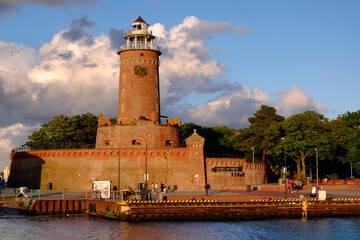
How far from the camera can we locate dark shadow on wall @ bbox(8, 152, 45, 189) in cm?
7688

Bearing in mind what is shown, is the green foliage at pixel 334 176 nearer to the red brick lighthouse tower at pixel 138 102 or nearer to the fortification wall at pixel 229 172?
the fortification wall at pixel 229 172

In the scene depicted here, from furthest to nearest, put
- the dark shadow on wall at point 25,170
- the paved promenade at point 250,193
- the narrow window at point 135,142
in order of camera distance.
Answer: the narrow window at point 135,142 → the dark shadow on wall at point 25,170 → the paved promenade at point 250,193

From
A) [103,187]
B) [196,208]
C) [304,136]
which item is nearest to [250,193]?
[196,208]

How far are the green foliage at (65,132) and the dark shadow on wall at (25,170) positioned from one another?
12.8m

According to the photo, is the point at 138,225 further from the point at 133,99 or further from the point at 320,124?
the point at 320,124

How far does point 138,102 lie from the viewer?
79500 mm

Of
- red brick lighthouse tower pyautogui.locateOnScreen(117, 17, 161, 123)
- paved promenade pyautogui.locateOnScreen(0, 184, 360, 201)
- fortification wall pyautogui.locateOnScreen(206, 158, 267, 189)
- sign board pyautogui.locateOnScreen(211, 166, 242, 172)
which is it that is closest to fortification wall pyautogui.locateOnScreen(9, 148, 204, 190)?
fortification wall pyautogui.locateOnScreen(206, 158, 267, 189)

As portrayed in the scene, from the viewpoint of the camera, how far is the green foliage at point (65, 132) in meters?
101

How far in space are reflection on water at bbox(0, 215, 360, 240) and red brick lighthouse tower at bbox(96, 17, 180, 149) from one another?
89.1 feet

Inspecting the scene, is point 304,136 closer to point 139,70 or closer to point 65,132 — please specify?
point 139,70

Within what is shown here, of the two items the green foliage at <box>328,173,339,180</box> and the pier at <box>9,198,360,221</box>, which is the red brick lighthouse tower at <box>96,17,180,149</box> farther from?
the green foliage at <box>328,173,339,180</box>

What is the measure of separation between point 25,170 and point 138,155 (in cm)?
2026

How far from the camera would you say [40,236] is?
43.1 m

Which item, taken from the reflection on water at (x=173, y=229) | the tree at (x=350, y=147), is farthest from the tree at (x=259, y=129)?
the reflection on water at (x=173, y=229)
